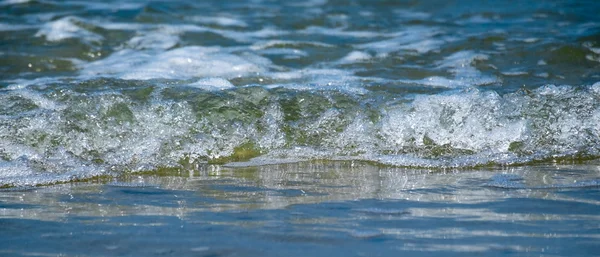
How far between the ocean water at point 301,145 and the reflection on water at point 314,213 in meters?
0.01

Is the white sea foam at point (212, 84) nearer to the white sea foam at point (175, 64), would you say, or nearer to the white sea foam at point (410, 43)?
the white sea foam at point (175, 64)

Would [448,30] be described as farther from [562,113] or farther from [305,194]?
[305,194]

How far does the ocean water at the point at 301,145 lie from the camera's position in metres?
2.48

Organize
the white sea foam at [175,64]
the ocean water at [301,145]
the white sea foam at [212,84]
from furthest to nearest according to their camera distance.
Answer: the white sea foam at [175,64]
the white sea foam at [212,84]
the ocean water at [301,145]

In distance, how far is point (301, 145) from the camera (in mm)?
3840

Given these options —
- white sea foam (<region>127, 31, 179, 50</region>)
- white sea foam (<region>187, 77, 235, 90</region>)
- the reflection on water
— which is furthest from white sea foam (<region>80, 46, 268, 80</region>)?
the reflection on water

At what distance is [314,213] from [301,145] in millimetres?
1151

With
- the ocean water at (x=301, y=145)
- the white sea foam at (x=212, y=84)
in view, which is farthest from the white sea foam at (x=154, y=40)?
the white sea foam at (x=212, y=84)

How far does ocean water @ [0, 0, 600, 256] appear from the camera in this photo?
2477mm

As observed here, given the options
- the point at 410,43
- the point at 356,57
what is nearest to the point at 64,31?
Result: the point at 356,57

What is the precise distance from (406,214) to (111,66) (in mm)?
3955

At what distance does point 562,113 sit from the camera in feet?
13.4

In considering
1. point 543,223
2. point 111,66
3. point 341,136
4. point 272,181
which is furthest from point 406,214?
point 111,66

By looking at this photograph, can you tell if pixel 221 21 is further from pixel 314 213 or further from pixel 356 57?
pixel 314 213
